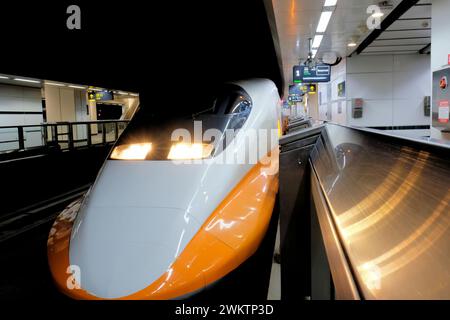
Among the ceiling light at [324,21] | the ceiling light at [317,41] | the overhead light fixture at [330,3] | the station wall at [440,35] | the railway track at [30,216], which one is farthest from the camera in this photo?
the ceiling light at [317,41]

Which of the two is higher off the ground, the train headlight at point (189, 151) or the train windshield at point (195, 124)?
the train windshield at point (195, 124)

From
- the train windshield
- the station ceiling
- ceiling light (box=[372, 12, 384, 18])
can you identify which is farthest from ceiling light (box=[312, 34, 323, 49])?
the train windshield

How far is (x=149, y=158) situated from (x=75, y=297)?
1235 millimetres

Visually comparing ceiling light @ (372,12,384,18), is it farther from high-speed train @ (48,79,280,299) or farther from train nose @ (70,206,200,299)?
train nose @ (70,206,200,299)

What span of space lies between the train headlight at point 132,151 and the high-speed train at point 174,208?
1 cm

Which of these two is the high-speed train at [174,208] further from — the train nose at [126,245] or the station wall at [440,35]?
the station wall at [440,35]

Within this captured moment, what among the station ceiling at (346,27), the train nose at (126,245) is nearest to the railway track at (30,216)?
the train nose at (126,245)

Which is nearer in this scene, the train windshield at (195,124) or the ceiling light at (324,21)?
the train windshield at (195,124)

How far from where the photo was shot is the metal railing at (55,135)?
816 centimetres
